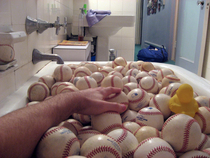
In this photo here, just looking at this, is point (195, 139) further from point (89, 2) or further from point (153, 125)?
point (89, 2)

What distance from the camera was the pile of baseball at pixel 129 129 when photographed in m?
0.64

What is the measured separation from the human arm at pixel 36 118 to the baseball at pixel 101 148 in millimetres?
160

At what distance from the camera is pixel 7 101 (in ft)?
3.25

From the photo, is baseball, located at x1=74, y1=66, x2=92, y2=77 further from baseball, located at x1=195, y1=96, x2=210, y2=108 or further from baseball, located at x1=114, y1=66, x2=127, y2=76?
baseball, located at x1=195, y1=96, x2=210, y2=108

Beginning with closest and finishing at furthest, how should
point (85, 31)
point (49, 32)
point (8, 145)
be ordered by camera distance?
1. point (8, 145)
2. point (49, 32)
3. point (85, 31)

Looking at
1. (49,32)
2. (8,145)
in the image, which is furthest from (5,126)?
(49,32)

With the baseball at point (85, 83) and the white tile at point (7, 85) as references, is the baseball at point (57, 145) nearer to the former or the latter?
the white tile at point (7, 85)

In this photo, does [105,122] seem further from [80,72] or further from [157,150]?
[80,72]

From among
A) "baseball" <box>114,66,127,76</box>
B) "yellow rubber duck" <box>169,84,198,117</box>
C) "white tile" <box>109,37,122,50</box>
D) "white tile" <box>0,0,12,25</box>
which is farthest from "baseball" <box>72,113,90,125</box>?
"white tile" <box>109,37,122,50</box>

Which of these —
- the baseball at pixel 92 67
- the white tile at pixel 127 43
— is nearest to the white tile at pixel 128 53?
the white tile at pixel 127 43

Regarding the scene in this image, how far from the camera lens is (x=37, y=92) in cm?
116

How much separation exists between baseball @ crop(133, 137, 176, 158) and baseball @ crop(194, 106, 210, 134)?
0.35 meters

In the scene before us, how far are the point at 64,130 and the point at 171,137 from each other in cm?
40

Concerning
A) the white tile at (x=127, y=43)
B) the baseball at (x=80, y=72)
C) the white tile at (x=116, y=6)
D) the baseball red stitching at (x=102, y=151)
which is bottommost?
the baseball red stitching at (x=102, y=151)
